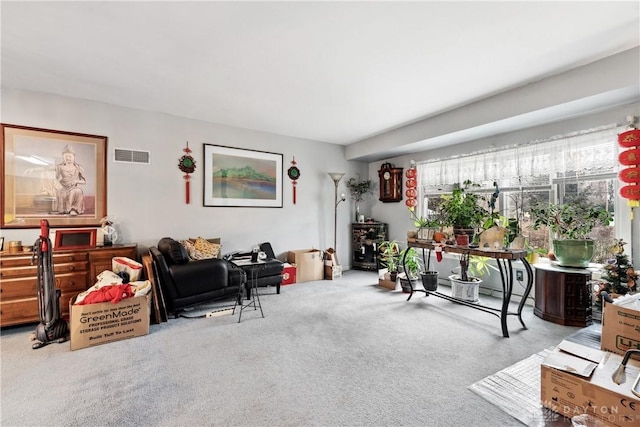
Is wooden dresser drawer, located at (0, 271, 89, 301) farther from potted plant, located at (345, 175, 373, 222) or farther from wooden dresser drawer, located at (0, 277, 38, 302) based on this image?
potted plant, located at (345, 175, 373, 222)

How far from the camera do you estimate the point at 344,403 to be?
174 cm

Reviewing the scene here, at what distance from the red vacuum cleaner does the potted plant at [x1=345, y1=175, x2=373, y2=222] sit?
182 inches

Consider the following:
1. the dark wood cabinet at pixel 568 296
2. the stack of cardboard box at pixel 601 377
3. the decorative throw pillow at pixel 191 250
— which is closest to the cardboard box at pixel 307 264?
the decorative throw pillow at pixel 191 250

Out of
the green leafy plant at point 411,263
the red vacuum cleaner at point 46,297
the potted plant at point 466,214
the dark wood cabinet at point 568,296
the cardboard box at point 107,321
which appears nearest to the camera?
the cardboard box at point 107,321

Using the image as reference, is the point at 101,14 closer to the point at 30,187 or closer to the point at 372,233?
the point at 30,187

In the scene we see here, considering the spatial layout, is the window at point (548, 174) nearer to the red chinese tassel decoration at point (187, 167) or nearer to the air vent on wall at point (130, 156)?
the red chinese tassel decoration at point (187, 167)

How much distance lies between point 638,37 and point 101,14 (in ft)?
13.4

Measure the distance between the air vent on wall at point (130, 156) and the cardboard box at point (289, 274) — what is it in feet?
8.42

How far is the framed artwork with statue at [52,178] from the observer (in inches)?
122

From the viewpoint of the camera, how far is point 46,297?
2.58 meters

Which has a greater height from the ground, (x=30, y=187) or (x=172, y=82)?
(x=172, y=82)

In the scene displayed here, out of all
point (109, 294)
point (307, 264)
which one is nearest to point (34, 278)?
point (109, 294)

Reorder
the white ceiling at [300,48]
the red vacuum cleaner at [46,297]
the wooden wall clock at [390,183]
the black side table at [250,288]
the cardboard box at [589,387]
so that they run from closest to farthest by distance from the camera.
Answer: the cardboard box at [589,387] → the white ceiling at [300,48] → the red vacuum cleaner at [46,297] → the black side table at [250,288] → the wooden wall clock at [390,183]

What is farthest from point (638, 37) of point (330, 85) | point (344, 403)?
point (344, 403)
